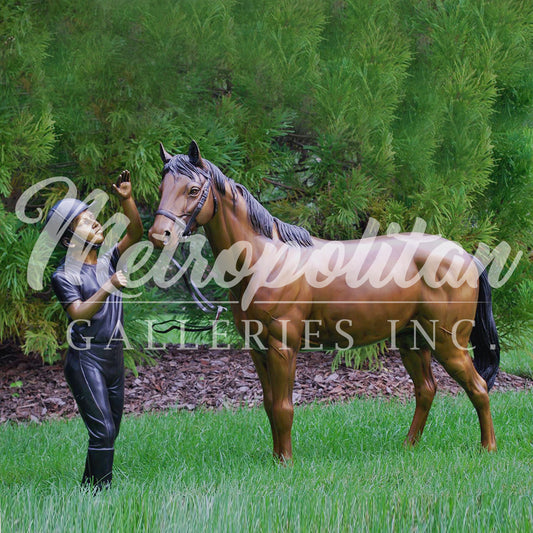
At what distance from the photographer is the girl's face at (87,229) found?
317 centimetres

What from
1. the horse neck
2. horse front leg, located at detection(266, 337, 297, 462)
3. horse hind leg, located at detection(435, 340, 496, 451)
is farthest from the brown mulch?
the horse neck

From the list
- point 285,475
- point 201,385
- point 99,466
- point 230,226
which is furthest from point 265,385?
point 201,385

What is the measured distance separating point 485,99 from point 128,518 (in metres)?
5.57

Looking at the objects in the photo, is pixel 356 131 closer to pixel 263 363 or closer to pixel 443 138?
pixel 443 138

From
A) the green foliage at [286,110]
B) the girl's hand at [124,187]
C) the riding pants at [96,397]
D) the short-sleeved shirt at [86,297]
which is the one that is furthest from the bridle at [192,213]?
the green foliage at [286,110]

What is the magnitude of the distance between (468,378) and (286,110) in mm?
3240

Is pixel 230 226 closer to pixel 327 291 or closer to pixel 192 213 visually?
pixel 192 213

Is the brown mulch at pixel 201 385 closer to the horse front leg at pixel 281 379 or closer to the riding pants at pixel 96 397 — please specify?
the horse front leg at pixel 281 379

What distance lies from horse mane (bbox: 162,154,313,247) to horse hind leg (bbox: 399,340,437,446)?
1.19 metres

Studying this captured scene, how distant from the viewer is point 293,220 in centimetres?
646

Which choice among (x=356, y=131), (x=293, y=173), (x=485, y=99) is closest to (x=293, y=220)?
(x=293, y=173)

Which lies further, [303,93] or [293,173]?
[293,173]

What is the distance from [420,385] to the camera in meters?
4.37

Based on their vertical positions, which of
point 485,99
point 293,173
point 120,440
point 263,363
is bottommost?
point 120,440
